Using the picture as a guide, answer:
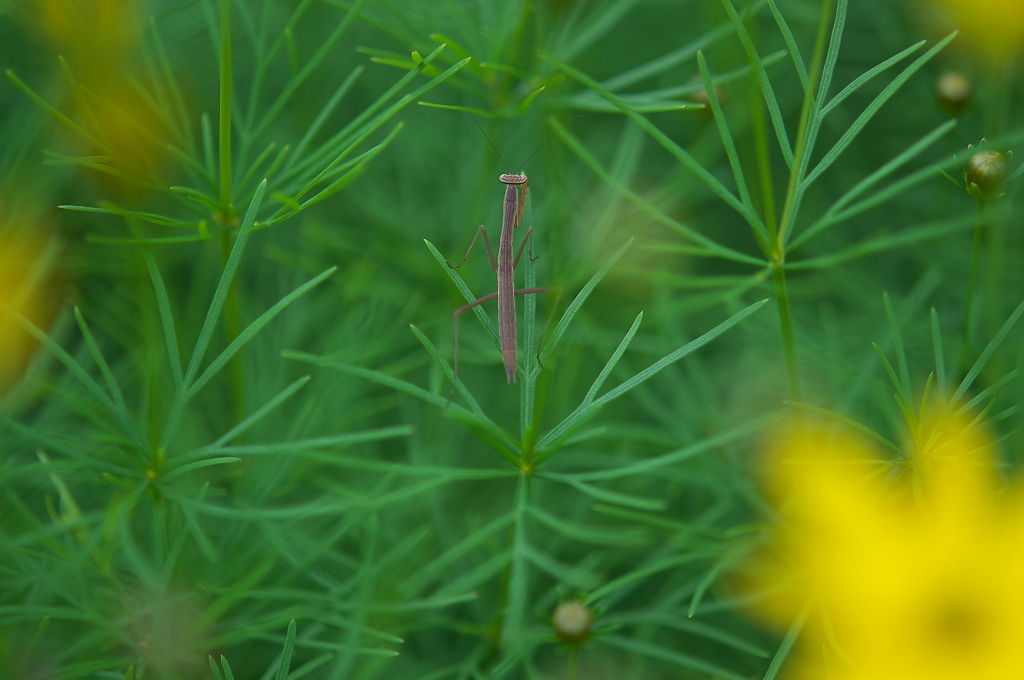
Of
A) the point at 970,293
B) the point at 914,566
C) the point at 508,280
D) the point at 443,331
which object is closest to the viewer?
the point at 914,566

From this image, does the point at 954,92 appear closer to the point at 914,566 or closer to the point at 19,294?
the point at 914,566

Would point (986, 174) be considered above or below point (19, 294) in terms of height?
above

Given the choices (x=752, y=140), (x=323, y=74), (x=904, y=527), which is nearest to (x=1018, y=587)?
(x=904, y=527)

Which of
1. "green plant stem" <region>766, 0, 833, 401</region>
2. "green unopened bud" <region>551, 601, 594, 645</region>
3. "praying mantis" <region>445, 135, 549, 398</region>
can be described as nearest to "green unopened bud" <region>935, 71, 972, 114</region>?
"green plant stem" <region>766, 0, 833, 401</region>

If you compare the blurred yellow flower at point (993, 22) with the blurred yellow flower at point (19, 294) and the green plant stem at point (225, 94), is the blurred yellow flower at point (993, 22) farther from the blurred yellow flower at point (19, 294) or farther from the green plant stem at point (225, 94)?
the blurred yellow flower at point (19, 294)

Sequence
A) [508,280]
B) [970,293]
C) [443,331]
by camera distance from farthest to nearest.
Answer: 1. [443,331]
2. [508,280]
3. [970,293]

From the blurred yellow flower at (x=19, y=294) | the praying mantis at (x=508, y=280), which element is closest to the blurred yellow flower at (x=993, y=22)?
the praying mantis at (x=508, y=280)

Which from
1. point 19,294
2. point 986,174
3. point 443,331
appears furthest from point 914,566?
point 19,294

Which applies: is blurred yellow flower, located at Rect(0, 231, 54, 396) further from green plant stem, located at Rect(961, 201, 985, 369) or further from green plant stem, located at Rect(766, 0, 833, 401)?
green plant stem, located at Rect(961, 201, 985, 369)
